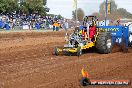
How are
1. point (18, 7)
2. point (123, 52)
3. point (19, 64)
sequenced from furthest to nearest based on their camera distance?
1. point (18, 7)
2. point (123, 52)
3. point (19, 64)

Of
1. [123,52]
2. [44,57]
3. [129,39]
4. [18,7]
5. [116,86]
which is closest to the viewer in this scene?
[116,86]

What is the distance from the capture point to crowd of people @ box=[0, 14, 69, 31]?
3603 cm

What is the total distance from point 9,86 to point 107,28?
31.2 ft

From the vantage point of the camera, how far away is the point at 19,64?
12844mm

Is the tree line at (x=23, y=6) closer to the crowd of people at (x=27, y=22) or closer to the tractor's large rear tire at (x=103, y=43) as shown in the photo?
the crowd of people at (x=27, y=22)

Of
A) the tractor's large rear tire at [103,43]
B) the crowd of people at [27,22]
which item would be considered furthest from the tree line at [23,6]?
the tractor's large rear tire at [103,43]

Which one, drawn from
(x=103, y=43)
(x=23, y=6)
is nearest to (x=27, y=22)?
(x=23, y=6)

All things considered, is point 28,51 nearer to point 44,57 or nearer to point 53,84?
point 44,57

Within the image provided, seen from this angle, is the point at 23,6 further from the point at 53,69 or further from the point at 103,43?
the point at 53,69

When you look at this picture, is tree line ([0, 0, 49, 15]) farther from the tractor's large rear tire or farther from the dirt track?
the dirt track

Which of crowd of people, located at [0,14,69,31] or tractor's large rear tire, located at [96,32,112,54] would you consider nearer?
tractor's large rear tire, located at [96,32,112,54]

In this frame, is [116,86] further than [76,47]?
No

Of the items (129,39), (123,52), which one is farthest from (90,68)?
(129,39)

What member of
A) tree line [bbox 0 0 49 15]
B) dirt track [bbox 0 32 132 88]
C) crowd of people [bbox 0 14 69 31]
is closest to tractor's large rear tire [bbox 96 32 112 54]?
dirt track [bbox 0 32 132 88]
